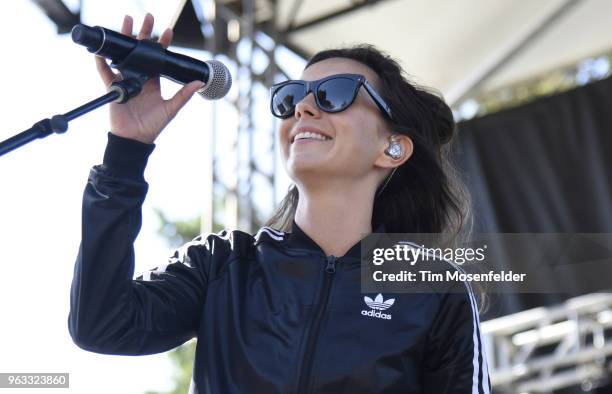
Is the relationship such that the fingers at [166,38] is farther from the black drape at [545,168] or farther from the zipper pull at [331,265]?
the black drape at [545,168]

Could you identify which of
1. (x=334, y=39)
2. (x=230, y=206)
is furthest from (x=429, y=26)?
(x=230, y=206)

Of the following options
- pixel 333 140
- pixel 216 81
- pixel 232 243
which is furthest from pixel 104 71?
pixel 333 140

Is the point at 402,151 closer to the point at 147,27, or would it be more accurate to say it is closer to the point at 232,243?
the point at 232,243

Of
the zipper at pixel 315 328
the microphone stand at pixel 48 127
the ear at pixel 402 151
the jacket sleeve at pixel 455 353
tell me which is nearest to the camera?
the microphone stand at pixel 48 127

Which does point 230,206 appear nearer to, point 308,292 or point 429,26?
point 429,26

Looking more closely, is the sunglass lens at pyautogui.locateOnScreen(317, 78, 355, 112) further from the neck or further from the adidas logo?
the adidas logo

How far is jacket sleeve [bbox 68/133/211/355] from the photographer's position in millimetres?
1957

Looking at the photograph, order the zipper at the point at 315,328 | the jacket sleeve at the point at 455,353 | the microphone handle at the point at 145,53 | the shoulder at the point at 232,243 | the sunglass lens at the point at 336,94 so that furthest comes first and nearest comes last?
1. the sunglass lens at the point at 336,94
2. the shoulder at the point at 232,243
3. the jacket sleeve at the point at 455,353
4. the zipper at the point at 315,328
5. the microphone handle at the point at 145,53

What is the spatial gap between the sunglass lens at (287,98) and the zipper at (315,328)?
43 cm

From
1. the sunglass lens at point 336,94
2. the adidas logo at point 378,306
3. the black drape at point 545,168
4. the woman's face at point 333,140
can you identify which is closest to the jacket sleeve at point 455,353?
the adidas logo at point 378,306

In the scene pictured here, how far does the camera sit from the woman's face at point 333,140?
239cm

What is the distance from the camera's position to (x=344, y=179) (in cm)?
247

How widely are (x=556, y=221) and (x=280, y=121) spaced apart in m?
3.98

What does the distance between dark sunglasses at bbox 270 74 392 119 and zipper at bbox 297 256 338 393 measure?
419 mm
